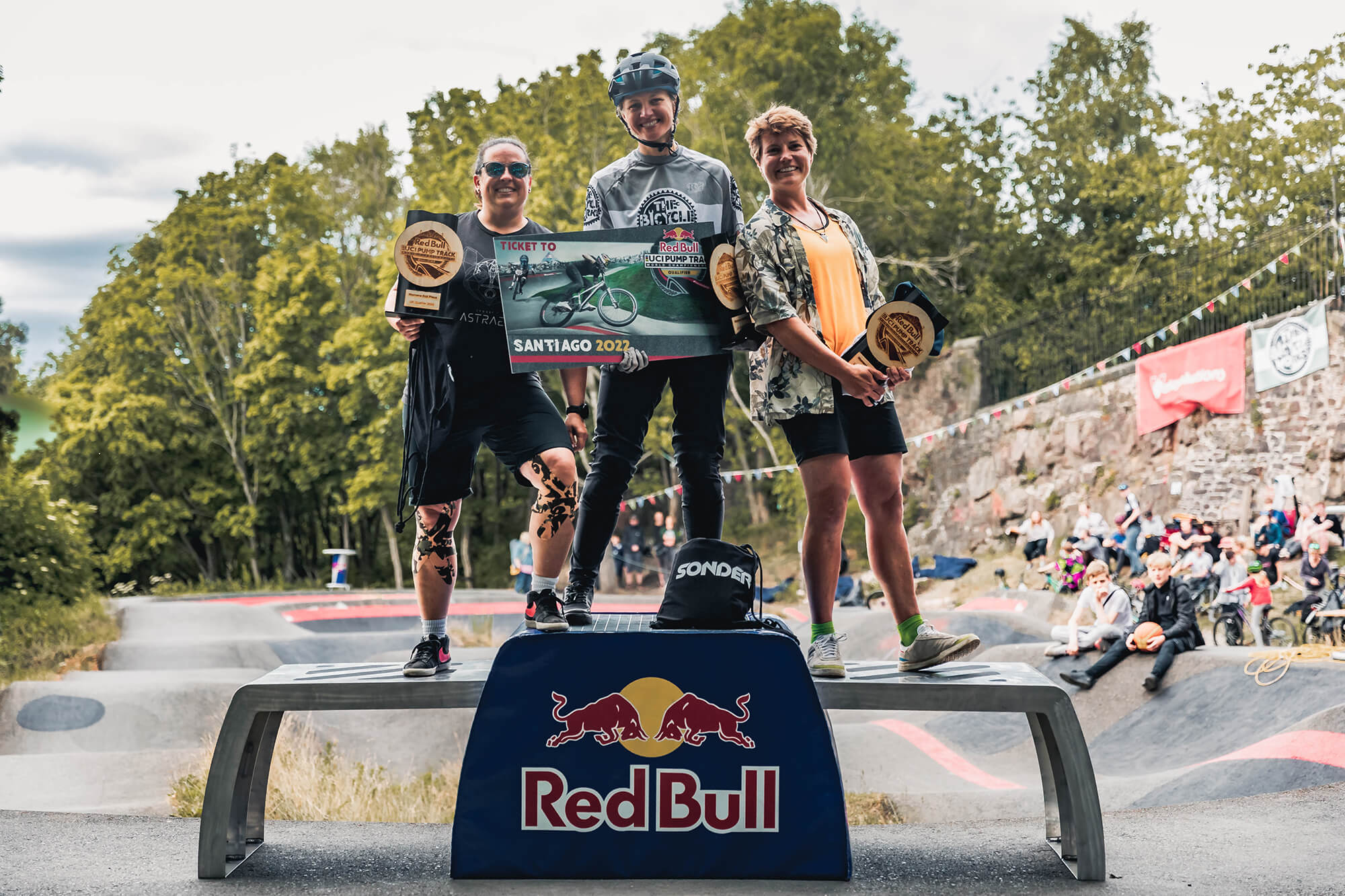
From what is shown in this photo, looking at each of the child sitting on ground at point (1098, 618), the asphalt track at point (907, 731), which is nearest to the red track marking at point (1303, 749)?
the asphalt track at point (907, 731)

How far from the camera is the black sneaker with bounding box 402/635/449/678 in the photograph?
3.85 meters

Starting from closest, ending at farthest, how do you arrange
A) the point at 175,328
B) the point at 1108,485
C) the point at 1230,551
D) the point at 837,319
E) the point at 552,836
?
the point at 552,836
the point at 837,319
the point at 1230,551
the point at 1108,485
the point at 175,328

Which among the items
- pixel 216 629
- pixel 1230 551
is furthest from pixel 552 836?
pixel 216 629

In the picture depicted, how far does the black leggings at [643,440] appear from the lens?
3980 mm

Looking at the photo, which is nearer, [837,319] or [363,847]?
[837,319]

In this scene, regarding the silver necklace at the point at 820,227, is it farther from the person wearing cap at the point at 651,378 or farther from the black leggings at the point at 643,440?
the black leggings at the point at 643,440

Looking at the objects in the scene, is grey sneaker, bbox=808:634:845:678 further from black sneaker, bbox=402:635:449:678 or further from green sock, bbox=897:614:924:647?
black sneaker, bbox=402:635:449:678

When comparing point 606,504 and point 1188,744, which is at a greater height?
point 606,504

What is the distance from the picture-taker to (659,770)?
141 inches

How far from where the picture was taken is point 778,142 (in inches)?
152

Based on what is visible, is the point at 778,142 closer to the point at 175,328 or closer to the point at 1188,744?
the point at 1188,744

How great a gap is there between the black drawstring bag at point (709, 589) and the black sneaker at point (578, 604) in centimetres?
27

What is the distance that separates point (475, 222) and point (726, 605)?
1740 mm

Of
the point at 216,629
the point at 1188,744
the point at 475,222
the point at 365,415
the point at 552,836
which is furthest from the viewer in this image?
the point at 365,415
